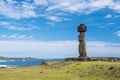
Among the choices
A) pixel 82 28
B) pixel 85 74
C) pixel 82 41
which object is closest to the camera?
pixel 85 74

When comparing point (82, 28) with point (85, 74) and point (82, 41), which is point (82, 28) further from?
point (85, 74)

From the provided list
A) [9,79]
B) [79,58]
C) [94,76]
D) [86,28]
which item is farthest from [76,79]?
[86,28]

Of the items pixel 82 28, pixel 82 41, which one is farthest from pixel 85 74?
pixel 82 28

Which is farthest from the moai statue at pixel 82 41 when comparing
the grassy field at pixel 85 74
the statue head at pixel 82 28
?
the grassy field at pixel 85 74

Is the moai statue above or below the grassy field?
above

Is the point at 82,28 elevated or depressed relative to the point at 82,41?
elevated

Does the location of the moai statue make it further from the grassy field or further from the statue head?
the grassy field

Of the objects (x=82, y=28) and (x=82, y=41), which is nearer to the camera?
(x=82, y=28)

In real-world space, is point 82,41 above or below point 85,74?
above

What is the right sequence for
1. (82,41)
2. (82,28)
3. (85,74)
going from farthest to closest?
1. (82,41)
2. (82,28)
3. (85,74)

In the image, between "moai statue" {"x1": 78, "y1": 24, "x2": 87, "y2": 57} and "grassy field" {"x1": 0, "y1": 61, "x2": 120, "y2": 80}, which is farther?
"moai statue" {"x1": 78, "y1": 24, "x2": 87, "y2": 57}

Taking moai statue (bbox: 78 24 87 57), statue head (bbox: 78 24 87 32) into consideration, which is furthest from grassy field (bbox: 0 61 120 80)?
statue head (bbox: 78 24 87 32)

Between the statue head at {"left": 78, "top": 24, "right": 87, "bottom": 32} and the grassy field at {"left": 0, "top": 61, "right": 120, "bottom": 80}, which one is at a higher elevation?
the statue head at {"left": 78, "top": 24, "right": 87, "bottom": 32}

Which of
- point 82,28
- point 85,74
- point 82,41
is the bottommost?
point 85,74
